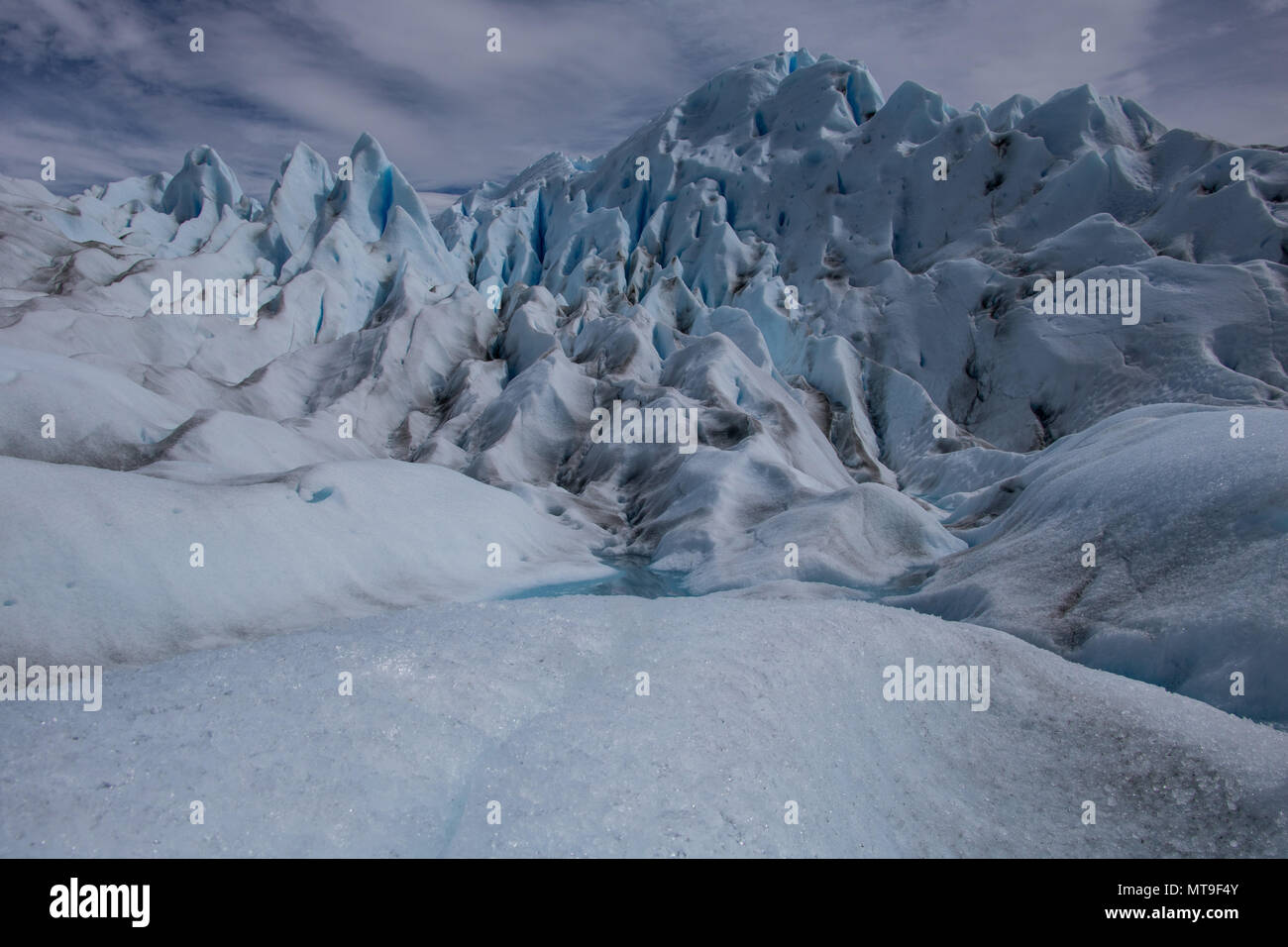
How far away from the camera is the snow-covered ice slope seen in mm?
7570

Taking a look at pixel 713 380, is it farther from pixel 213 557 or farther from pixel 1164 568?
pixel 213 557

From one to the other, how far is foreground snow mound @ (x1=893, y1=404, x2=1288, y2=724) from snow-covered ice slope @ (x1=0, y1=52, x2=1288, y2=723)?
41 millimetres

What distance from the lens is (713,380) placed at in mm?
20609

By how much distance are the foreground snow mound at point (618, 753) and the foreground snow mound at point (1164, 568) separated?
1468 mm

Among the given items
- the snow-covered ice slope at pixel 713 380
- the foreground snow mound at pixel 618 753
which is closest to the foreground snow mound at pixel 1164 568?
the snow-covered ice slope at pixel 713 380

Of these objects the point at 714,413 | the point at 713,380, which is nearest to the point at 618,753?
the point at 714,413

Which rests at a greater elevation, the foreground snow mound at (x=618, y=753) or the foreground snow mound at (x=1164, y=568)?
the foreground snow mound at (x=1164, y=568)

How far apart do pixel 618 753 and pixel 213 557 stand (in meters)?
7.58

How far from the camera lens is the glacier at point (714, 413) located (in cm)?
557

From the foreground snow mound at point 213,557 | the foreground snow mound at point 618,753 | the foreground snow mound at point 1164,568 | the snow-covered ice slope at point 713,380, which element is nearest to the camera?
the foreground snow mound at point 618,753

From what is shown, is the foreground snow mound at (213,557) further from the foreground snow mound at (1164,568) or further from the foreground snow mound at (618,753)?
the foreground snow mound at (1164,568)

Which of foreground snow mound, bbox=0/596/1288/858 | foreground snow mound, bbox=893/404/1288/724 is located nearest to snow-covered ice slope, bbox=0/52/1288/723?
foreground snow mound, bbox=893/404/1288/724

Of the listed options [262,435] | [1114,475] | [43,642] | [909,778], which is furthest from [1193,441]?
[262,435]
